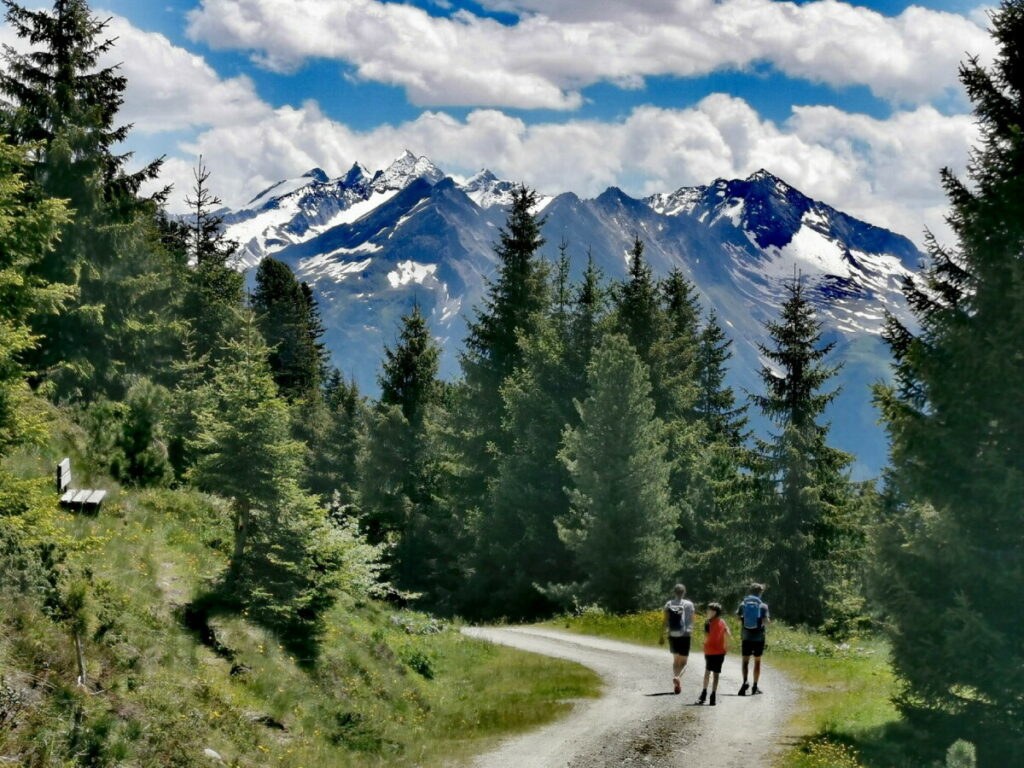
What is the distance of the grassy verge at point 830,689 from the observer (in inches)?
530

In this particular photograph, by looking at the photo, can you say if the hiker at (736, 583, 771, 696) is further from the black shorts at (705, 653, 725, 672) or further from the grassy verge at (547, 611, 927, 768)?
the grassy verge at (547, 611, 927, 768)

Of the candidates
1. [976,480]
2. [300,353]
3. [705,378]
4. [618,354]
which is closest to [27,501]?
[976,480]

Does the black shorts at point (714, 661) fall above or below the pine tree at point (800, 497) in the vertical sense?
below

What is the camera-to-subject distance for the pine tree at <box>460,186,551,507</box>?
38438 millimetres

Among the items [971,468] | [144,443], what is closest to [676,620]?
[971,468]

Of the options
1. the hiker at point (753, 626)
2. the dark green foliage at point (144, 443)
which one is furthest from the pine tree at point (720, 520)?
the dark green foliage at point (144, 443)

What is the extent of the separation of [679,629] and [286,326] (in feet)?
183

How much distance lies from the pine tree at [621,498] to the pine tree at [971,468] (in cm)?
1404

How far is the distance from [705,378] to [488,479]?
14.8m

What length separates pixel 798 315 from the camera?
34281mm

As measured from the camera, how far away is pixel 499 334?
4059 centimetres

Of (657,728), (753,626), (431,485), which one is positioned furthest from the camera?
(431,485)

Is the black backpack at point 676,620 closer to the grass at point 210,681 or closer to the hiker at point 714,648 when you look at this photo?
the hiker at point 714,648

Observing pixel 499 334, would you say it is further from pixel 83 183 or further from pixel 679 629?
pixel 679 629
